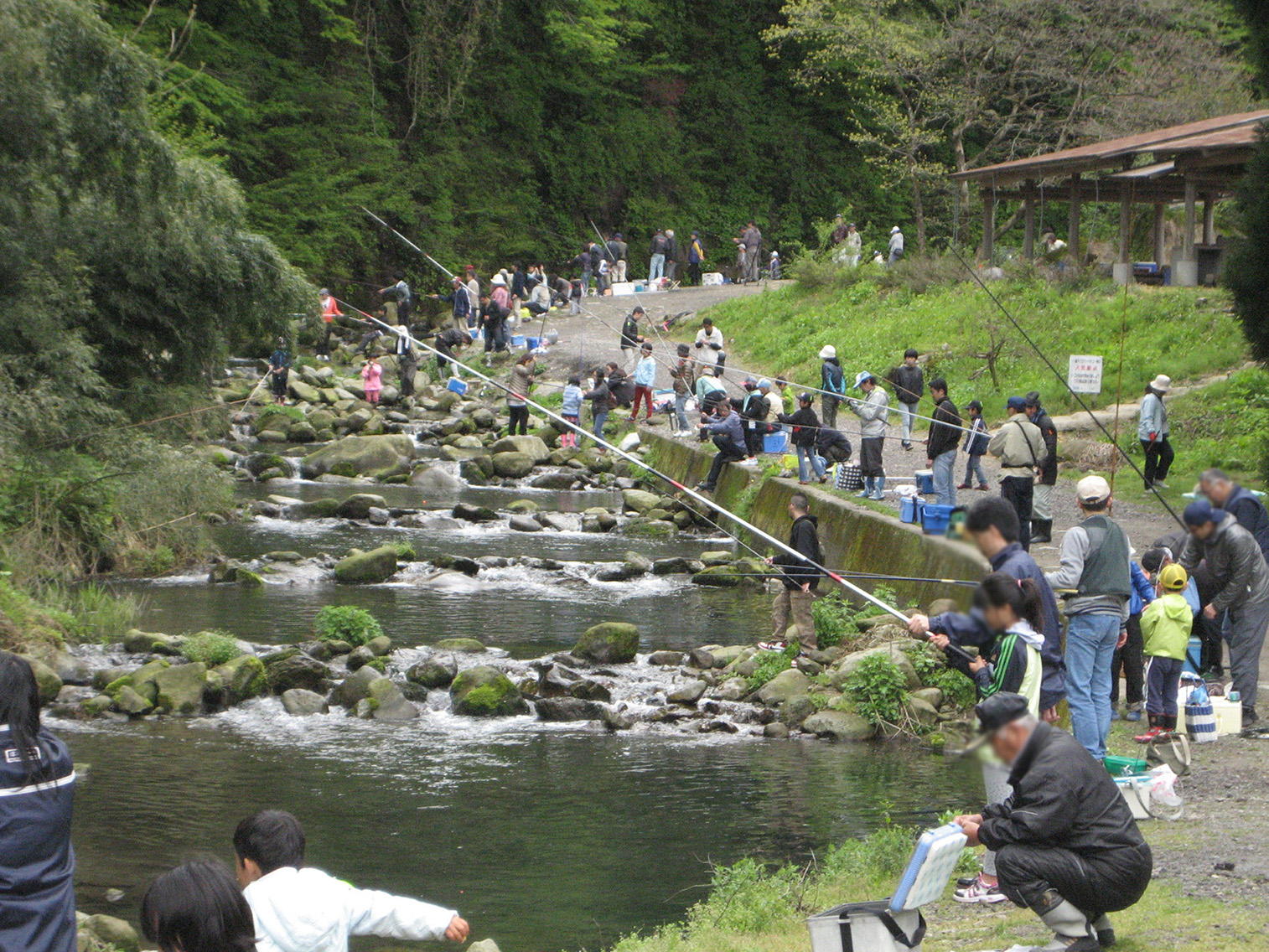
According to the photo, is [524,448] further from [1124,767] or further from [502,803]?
[1124,767]

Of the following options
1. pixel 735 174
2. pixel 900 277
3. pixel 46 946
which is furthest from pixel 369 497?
pixel 735 174

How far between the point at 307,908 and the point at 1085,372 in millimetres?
11695

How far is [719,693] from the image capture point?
12484 mm

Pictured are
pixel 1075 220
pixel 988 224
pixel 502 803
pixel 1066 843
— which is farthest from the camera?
pixel 988 224

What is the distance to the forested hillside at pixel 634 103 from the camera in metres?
35.8

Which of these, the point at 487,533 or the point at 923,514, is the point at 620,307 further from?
the point at 923,514

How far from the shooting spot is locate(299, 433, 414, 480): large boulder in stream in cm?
2503

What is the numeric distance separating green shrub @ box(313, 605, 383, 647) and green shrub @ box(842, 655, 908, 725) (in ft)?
16.9

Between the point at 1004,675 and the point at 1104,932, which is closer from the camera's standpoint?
the point at 1104,932

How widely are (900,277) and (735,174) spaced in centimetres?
1979

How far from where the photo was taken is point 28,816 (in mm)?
4156

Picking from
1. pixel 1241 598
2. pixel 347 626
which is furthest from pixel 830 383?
pixel 1241 598

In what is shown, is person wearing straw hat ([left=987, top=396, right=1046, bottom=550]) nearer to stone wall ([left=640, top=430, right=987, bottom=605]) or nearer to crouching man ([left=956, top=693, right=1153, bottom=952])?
stone wall ([left=640, top=430, right=987, bottom=605])

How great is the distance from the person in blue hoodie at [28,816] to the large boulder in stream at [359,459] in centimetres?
2075
